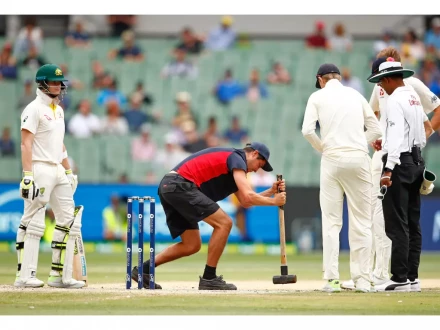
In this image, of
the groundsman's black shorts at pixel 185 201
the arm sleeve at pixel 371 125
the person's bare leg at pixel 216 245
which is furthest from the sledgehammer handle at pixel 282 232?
the arm sleeve at pixel 371 125

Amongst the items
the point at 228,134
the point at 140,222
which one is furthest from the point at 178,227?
the point at 228,134

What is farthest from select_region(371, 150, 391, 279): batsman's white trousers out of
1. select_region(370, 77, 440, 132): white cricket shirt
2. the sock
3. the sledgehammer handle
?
the sock

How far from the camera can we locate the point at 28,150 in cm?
944

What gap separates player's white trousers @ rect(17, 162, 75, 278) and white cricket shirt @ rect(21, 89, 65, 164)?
99 mm

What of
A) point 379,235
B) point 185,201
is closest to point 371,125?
point 379,235

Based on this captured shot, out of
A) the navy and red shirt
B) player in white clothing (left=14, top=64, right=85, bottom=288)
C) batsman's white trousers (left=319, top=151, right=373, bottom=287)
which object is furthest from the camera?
player in white clothing (left=14, top=64, right=85, bottom=288)

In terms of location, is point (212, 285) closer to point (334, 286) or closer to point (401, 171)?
point (334, 286)

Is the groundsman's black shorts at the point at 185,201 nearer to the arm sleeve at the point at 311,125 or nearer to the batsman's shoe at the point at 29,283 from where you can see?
the arm sleeve at the point at 311,125

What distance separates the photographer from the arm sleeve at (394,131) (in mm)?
9180

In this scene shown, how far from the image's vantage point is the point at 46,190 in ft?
31.4

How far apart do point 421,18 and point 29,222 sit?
15.6 meters

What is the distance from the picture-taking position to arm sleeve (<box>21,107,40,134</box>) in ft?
31.2

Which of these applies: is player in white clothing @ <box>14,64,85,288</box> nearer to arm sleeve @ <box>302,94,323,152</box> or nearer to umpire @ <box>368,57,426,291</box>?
arm sleeve @ <box>302,94,323,152</box>

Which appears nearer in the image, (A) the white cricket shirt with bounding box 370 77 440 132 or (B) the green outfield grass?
(B) the green outfield grass
